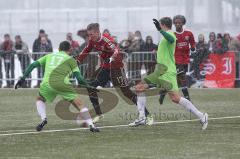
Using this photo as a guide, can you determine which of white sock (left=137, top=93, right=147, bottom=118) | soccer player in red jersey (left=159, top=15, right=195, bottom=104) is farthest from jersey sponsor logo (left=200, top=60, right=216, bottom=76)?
white sock (left=137, top=93, right=147, bottom=118)

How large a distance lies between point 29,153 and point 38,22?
19.2m

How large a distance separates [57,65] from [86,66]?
12618mm

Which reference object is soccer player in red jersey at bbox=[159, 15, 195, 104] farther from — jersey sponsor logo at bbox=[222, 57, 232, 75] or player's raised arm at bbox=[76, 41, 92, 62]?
jersey sponsor logo at bbox=[222, 57, 232, 75]

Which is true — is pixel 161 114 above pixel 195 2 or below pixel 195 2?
below

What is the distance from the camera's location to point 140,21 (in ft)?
103

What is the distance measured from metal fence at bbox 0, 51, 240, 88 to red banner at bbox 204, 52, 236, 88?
17 centimetres

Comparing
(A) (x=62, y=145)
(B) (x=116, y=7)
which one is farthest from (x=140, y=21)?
(A) (x=62, y=145)

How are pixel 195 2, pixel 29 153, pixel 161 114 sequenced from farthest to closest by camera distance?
pixel 195 2 < pixel 161 114 < pixel 29 153

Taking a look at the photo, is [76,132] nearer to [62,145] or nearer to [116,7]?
[62,145]

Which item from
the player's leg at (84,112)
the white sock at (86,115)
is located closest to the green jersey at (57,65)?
the player's leg at (84,112)

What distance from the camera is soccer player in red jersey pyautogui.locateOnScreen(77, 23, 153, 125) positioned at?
16.7m

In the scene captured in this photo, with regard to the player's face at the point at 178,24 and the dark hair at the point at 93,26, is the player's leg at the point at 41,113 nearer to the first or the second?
the dark hair at the point at 93,26

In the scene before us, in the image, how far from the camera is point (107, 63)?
1720 centimetres

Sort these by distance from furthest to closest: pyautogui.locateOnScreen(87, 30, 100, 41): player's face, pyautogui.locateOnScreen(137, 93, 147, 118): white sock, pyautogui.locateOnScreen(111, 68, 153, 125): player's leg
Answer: pyautogui.locateOnScreen(111, 68, 153, 125): player's leg < pyautogui.locateOnScreen(87, 30, 100, 41): player's face < pyautogui.locateOnScreen(137, 93, 147, 118): white sock
